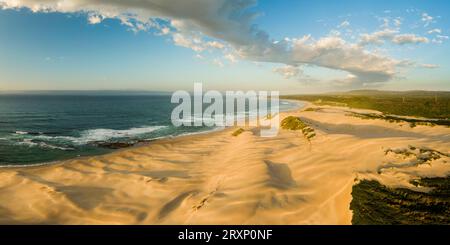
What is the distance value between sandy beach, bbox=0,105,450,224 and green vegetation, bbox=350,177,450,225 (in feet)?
1.22

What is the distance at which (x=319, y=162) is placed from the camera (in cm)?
1165

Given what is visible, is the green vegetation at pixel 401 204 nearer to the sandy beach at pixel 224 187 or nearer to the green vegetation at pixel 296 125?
the sandy beach at pixel 224 187

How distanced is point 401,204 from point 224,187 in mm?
6076

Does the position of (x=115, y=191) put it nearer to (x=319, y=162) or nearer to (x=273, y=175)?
(x=273, y=175)

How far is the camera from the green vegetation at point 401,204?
571cm

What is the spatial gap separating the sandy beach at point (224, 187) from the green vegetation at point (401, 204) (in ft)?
1.22

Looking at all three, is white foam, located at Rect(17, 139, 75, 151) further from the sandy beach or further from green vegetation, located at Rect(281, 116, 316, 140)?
green vegetation, located at Rect(281, 116, 316, 140)

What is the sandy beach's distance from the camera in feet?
25.8

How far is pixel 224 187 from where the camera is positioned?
10.6 m

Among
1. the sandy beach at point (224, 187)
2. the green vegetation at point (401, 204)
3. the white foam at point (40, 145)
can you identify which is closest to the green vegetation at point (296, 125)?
the sandy beach at point (224, 187)

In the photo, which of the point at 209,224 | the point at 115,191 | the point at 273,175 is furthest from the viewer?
the point at 115,191

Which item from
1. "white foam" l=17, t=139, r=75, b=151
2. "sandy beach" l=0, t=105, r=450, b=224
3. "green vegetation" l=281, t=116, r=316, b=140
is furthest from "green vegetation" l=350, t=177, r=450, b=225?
"white foam" l=17, t=139, r=75, b=151
